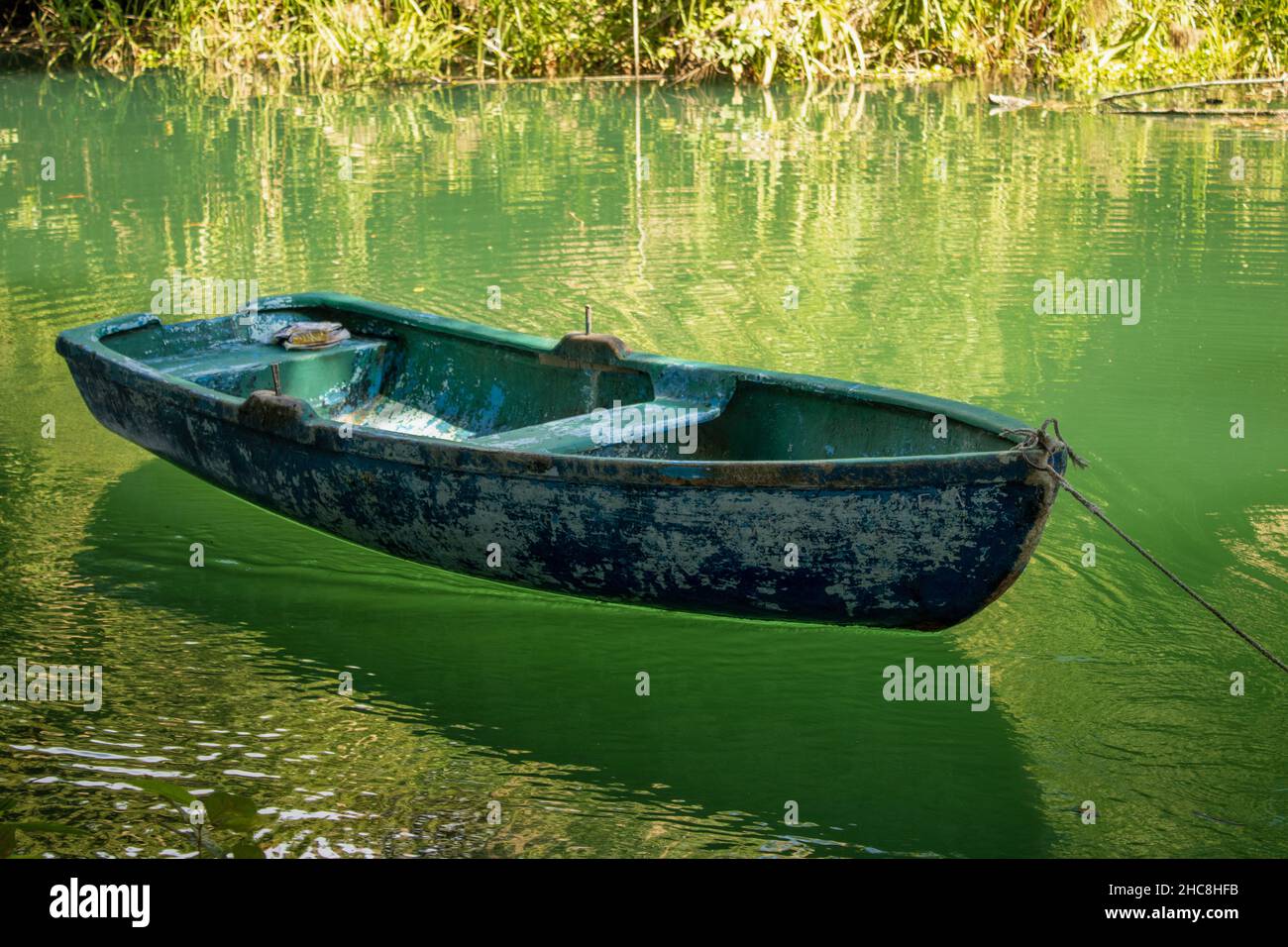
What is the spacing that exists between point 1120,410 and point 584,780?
138 inches

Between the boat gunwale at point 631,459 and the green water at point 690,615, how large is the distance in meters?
0.57

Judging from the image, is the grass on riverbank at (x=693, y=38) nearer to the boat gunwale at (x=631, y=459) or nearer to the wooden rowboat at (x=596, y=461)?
the wooden rowboat at (x=596, y=461)

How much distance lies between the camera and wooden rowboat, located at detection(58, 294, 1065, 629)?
4121 millimetres

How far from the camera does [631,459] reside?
14.1 feet

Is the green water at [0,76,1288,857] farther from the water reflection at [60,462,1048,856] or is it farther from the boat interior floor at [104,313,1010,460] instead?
the boat interior floor at [104,313,1010,460]

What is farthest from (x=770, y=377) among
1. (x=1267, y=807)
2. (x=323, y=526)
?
(x=1267, y=807)

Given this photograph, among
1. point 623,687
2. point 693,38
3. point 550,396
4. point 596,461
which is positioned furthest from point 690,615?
point 693,38

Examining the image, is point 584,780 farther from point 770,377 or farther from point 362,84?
point 362,84

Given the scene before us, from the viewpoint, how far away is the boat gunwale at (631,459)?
3992 millimetres

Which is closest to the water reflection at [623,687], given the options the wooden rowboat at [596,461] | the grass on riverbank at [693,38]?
the wooden rowboat at [596,461]

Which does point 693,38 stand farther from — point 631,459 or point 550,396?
point 631,459

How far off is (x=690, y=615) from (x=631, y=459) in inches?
32.2

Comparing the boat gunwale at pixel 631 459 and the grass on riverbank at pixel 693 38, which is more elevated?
the grass on riverbank at pixel 693 38

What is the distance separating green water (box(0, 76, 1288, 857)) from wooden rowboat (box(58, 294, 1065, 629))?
0.29m
